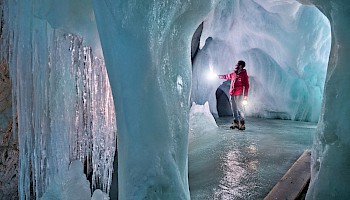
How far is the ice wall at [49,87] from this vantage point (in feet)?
9.91

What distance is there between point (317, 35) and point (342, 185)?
26.8 feet

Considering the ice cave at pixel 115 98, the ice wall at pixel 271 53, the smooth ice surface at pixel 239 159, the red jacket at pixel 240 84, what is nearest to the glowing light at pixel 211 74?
the ice wall at pixel 271 53

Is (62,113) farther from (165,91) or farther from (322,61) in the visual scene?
(322,61)

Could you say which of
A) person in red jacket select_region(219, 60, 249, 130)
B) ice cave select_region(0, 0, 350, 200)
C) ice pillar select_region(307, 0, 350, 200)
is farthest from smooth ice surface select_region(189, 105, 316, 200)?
ice pillar select_region(307, 0, 350, 200)

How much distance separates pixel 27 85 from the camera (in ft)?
10.6

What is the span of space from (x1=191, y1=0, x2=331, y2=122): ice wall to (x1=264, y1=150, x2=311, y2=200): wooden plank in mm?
5953

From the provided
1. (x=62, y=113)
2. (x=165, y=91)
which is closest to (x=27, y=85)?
(x=62, y=113)

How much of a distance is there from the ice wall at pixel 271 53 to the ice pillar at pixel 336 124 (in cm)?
676

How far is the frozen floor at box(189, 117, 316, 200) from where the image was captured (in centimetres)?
364

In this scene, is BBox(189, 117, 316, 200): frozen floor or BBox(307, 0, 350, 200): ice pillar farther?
BBox(189, 117, 316, 200): frozen floor

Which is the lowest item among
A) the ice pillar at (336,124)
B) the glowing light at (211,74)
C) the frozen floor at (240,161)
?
the frozen floor at (240,161)

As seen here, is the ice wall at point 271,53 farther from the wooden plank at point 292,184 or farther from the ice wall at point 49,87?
the ice wall at point 49,87

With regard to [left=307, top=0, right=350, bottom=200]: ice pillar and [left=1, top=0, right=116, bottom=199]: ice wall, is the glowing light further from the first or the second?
[left=307, top=0, right=350, bottom=200]: ice pillar

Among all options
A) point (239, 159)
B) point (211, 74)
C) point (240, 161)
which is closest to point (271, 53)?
point (211, 74)
